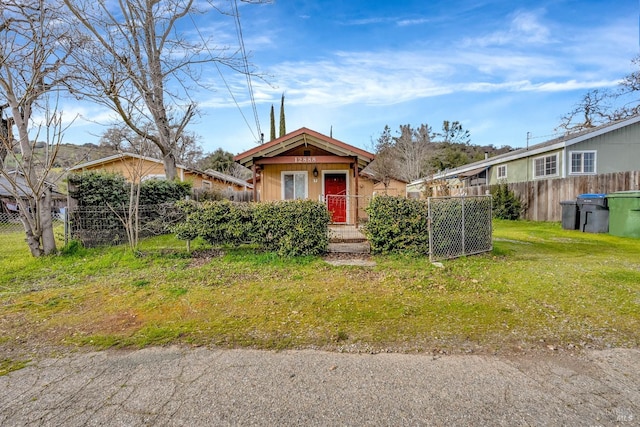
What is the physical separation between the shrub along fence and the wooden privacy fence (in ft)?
28.2

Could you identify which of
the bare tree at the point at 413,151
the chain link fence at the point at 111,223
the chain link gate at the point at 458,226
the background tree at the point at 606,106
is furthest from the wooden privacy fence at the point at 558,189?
the bare tree at the point at 413,151

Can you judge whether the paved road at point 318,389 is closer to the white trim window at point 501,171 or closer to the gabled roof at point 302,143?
the gabled roof at point 302,143

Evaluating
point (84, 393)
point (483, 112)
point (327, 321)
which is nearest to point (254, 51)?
point (327, 321)

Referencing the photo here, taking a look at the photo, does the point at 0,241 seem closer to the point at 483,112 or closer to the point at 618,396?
the point at 618,396

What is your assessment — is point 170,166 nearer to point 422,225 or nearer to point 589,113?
point 422,225

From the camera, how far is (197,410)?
2098mm

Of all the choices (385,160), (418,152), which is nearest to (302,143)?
(385,160)

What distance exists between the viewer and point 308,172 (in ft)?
38.2

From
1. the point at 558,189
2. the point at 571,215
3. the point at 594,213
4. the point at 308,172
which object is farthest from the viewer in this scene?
the point at 558,189

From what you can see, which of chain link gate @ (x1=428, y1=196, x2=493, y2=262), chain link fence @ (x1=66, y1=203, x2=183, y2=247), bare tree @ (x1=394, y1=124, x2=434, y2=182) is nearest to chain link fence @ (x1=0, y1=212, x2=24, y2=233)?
chain link fence @ (x1=66, y1=203, x2=183, y2=247)

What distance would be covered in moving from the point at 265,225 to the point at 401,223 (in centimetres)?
305

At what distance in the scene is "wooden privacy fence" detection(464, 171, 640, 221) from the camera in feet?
37.2

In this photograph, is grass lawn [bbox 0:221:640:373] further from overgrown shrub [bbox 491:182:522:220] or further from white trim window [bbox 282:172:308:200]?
overgrown shrub [bbox 491:182:522:220]

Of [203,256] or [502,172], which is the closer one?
[203,256]
